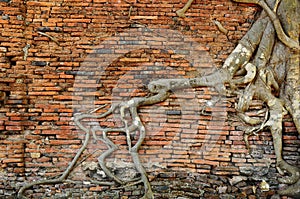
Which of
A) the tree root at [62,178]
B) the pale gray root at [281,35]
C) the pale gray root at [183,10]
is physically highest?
the pale gray root at [183,10]

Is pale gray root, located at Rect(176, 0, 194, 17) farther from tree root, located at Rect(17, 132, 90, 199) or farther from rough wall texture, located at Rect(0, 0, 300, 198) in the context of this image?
tree root, located at Rect(17, 132, 90, 199)

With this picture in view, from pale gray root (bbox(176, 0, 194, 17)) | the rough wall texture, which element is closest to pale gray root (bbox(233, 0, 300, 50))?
the rough wall texture

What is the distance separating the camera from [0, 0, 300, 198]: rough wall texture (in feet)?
12.8

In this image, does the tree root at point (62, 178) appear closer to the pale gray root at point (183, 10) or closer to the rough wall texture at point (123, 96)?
the rough wall texture at point (123, 96)

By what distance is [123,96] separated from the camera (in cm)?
410

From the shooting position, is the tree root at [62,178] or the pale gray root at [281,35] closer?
the tree root at [62,178]

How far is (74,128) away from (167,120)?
3.51ft

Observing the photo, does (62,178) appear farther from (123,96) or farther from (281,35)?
(281,35)

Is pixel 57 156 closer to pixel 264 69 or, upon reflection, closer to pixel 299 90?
pixel 264 69

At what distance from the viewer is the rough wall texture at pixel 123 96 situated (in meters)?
3.91

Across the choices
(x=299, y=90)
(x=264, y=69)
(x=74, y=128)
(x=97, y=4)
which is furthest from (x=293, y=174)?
(x=97, y=4)

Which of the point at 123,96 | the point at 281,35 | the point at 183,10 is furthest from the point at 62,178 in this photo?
the point at 281,35

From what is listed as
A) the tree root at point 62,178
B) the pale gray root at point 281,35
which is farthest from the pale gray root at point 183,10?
the tree root at point 62,178

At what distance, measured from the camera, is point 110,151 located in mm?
3918
